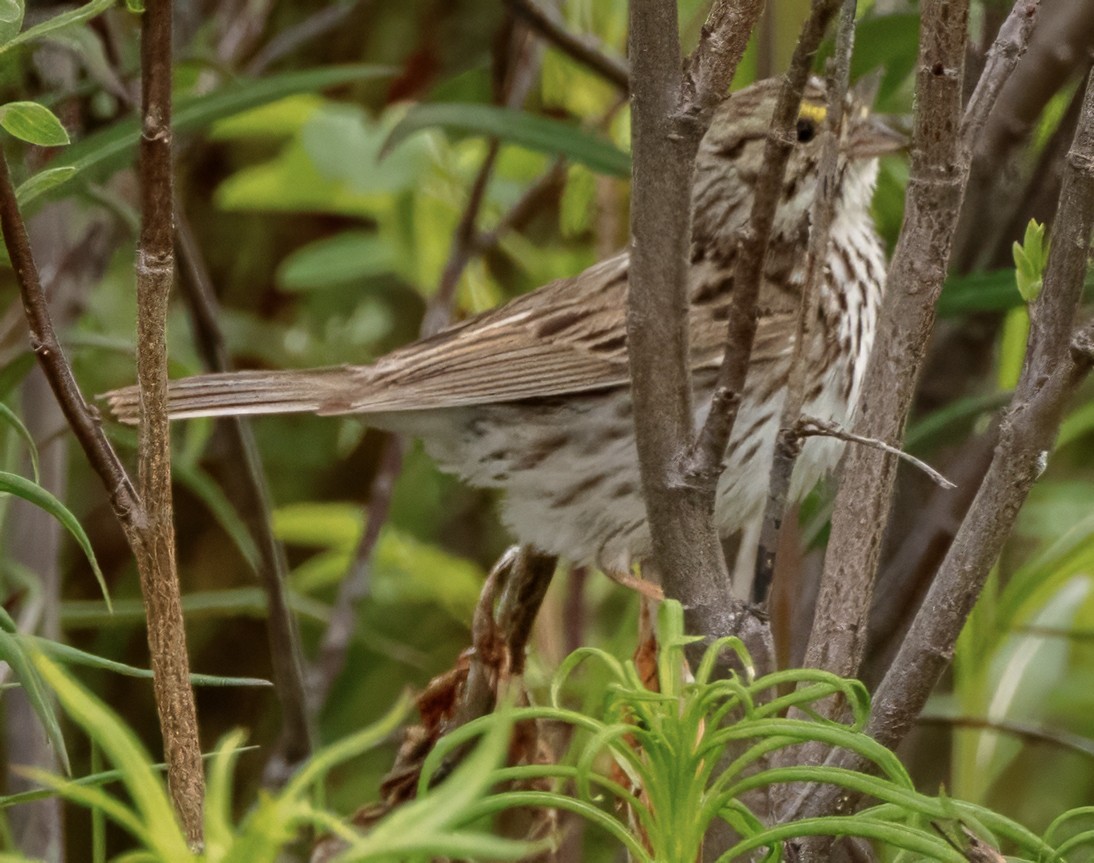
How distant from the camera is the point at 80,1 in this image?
267 centimetres

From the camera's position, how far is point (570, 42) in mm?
2801

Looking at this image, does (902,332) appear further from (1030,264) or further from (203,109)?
(203,109)

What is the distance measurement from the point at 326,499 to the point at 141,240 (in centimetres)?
326

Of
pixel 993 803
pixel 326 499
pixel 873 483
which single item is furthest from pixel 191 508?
pixel 873 483

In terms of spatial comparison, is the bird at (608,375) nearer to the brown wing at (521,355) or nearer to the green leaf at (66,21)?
the brown wing at (521,355)

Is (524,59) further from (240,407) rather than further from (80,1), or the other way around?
(240,407)

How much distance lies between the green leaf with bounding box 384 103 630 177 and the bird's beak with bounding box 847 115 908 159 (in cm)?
36

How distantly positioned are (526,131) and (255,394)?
0.60 meters

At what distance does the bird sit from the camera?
2.50m

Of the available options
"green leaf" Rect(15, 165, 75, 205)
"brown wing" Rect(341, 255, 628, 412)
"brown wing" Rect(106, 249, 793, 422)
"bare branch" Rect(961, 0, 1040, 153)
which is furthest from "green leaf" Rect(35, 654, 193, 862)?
"brown wing" Rect(341, 255, 628, 412)

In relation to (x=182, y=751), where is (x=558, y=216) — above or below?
above

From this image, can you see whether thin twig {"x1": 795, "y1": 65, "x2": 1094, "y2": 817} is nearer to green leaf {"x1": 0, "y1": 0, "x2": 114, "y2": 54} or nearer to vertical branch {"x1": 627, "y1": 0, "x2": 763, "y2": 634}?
vertical branch {"x1": 627, "y1": 0, "x2": 763, "y2": 634}

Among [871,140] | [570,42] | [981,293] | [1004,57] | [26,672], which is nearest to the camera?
[26,672]

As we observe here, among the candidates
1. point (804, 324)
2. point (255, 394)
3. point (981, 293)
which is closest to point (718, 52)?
point (804, 324)
